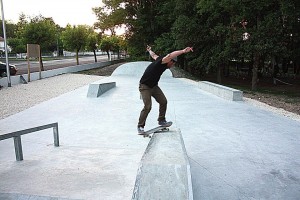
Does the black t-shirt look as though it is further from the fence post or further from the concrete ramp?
the concrete ramp

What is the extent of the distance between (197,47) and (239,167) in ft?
75.4

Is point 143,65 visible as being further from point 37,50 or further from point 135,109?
point 135,109

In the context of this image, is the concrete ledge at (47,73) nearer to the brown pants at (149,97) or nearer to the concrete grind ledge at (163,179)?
the brown pants at (149,97)

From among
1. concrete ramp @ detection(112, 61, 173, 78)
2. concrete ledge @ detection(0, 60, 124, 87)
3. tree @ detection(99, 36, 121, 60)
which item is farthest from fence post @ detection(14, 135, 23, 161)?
tree @ detection(99, 36, 121, 60)

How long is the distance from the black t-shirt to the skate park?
3.37ft

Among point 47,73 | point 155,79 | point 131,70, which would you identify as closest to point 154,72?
point 155,79

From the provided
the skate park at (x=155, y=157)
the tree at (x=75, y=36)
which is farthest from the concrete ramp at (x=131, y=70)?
the skate park at (x=155, y=157)

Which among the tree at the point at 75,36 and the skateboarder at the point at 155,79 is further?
the tree at the point at 75,36

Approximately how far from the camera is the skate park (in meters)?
2.97

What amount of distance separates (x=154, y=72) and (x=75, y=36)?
1176 inches

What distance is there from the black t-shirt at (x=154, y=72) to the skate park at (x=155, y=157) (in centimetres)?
103

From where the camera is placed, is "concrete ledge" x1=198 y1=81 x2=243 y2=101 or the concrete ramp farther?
the concrete ramp

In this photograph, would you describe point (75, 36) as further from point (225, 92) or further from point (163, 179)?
point (163, 179)

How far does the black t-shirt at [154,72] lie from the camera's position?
4941 mm
